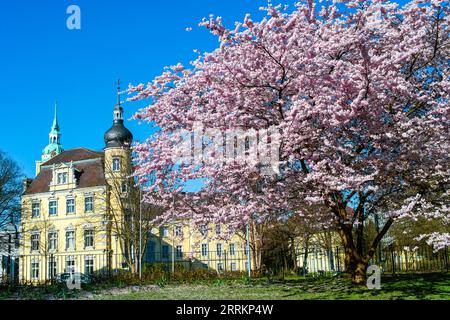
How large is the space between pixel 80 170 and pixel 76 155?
112 inches

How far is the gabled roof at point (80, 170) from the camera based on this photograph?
5357 cm

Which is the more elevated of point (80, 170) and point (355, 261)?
point (80, 170)

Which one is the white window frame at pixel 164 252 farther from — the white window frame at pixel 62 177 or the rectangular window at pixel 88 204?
the white window frame at pixel 62 177

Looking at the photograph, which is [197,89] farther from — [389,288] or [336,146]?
[389,288]

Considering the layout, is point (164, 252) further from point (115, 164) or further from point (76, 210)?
point (115, 164)

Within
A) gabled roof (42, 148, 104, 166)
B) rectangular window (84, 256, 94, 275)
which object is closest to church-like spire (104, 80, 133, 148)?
gabled roof (42, 148, 104, 166)

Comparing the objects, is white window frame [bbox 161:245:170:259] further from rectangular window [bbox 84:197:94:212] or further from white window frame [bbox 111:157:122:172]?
white window frame [bbox 111:157:122:172]

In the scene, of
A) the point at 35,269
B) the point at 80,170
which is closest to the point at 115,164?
the point at 80,170

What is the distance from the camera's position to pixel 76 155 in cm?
5734

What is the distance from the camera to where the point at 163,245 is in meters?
59.5

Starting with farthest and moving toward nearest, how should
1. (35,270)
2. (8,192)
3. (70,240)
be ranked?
(70,240) < (35,270) < (8,192)

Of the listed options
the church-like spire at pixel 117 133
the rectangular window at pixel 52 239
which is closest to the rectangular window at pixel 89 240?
the rectangular window at pixel 52 239

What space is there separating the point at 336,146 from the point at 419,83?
3253 millimetres

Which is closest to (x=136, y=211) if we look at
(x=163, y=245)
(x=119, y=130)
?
(x=119, y=130)
